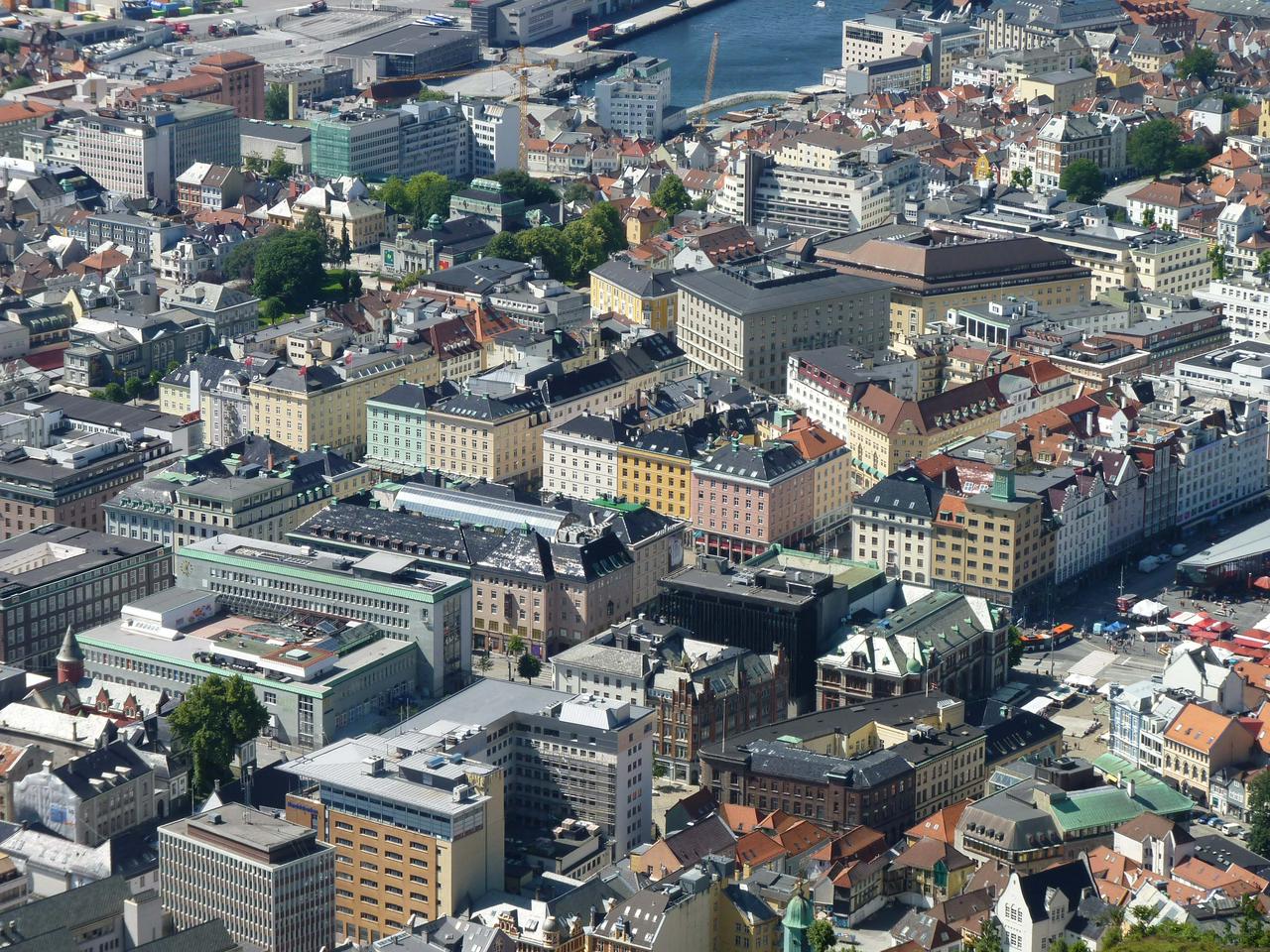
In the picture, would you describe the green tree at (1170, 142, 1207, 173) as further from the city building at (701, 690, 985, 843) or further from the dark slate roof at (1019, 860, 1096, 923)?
the dark slate roof at (1019, 860, 1096, 923)

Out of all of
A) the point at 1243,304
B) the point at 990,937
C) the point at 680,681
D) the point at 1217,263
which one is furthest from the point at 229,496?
the point at 1217,263

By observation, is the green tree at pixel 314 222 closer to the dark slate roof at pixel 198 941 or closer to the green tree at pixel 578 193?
the green tree at pixel 578 193

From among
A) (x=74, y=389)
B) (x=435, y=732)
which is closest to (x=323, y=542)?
(x=435, y=732)

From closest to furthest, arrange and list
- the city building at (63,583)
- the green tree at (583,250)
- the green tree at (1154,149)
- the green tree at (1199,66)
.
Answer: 1. the city building at (63,583)
2. the green tree at (583,250)
3. the green tree at (1154,149)
4. the green tree at (1199,66)

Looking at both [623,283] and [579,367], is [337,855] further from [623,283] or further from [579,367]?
[623,283]

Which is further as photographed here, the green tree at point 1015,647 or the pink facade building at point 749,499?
the pink facade building at point 749,499

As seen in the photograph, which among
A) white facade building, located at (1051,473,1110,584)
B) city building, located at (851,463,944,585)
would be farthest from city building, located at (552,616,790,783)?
white facade building, located at (1051,473,1110,584)

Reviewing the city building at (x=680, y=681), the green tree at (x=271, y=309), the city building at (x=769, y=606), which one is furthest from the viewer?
the green tree at (x=271, y=309)

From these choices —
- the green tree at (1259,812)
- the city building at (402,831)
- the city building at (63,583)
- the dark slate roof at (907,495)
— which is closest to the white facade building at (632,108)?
the dark slate roof at (907,495)
